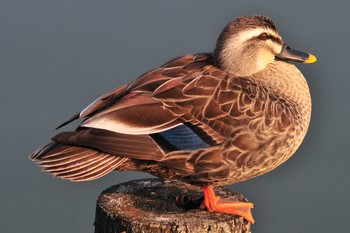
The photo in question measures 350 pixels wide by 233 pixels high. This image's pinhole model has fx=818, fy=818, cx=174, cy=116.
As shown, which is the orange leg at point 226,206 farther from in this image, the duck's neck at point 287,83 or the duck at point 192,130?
the duck's neck at point 287,83

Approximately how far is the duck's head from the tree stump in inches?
30.5

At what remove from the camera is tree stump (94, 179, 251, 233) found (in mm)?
4273

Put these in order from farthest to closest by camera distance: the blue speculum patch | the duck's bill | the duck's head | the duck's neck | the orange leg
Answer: the duck's bill, the duck's neck, the duck's head, the blue speculum patch, the orange leg

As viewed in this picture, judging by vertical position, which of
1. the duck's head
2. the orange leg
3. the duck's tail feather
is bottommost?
the orange leg

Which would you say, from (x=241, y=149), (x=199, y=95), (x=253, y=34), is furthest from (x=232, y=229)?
(x=253, y=34)

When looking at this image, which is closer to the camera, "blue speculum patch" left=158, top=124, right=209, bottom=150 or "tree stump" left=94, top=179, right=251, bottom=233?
"tree stump" left=94, top=179, right=251, bottom=233

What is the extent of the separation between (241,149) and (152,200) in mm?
591

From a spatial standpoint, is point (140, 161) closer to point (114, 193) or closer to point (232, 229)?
point (114, 193)

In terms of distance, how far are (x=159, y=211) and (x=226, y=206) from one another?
38 cm

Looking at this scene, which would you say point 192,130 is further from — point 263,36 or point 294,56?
point 294,56

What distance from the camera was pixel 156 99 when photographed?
15.2 feet

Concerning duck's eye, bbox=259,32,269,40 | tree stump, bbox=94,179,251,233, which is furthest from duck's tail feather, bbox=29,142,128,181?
duck's eye, bbox=259,32,269,40

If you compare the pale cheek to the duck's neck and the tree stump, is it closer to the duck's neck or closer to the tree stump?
the duck's neck

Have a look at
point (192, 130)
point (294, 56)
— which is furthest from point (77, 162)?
point (294, 56)
